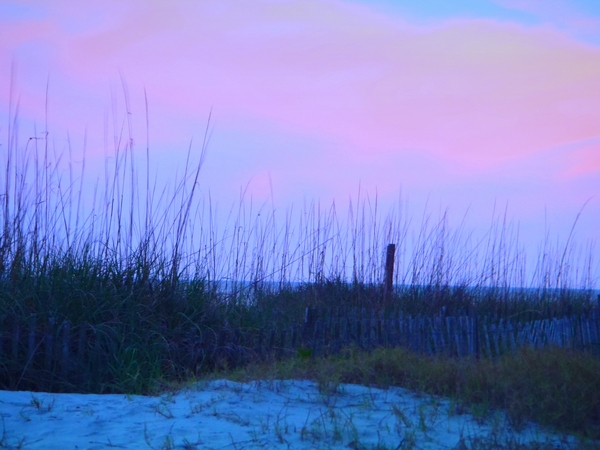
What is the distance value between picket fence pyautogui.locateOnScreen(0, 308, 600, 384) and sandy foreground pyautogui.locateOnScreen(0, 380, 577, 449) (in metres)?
0.89

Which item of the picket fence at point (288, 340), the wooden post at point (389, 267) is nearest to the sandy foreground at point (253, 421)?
the picket fence at point (288, 340)

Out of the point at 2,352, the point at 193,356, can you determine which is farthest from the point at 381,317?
the point at 2,352

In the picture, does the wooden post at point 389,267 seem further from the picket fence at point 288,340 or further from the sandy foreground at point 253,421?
the sandy foreground at point 253,421

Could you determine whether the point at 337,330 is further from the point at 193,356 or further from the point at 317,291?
the point at 317,291

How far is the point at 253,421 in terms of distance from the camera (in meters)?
3.57

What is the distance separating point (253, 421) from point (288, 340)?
2573 millimetres

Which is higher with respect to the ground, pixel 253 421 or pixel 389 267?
pixel 389 267

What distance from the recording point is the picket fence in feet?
16.4

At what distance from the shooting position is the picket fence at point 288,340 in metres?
5.00

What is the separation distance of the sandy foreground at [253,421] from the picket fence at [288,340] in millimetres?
888

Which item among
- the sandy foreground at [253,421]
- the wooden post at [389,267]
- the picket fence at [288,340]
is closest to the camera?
the sandy foreground at [253,421]

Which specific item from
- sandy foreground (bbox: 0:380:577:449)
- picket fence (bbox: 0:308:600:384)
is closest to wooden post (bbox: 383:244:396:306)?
picket fence (bbox: 0:308:600:384)

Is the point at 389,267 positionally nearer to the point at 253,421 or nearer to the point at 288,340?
the point at 288,340

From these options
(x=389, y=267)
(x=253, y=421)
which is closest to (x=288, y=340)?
(x=253, y=421)
